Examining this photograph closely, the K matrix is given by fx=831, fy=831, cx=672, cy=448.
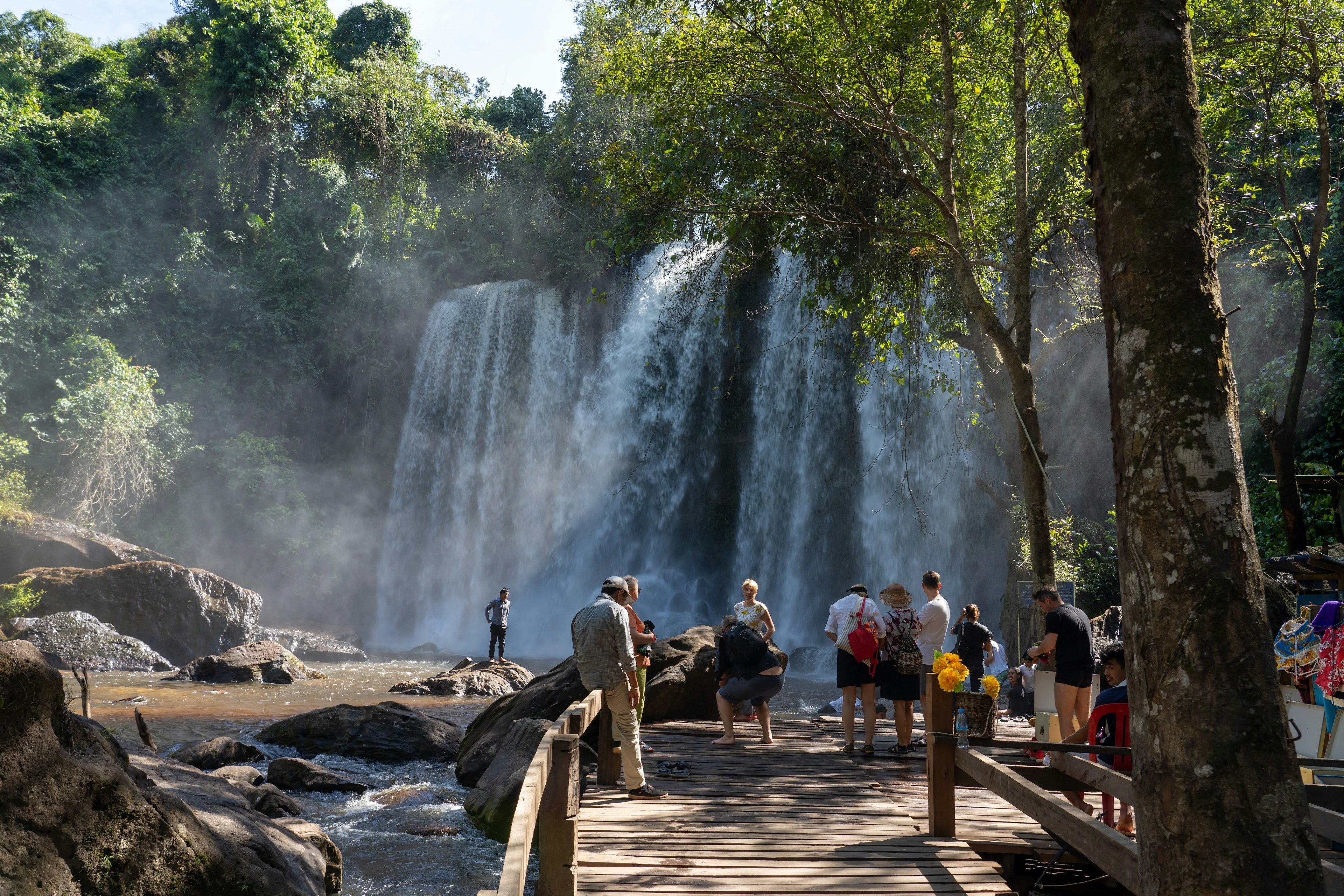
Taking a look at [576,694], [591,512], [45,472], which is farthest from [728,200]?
[45,472]

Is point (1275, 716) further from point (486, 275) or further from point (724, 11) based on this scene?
point (486, 275)

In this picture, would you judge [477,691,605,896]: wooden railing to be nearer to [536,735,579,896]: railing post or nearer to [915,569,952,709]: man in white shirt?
[536,735,579,896]: railing post

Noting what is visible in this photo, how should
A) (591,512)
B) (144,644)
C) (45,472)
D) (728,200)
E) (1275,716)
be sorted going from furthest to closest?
(591,512), (45,472), (144,644), (728,200), (1275,716)

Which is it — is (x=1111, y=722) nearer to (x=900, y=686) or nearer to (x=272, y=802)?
(x=900, y=686)

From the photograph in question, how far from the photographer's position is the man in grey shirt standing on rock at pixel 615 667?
561cm

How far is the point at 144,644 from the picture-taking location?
1898 cm

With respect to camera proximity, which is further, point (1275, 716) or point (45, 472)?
point (45, 472)

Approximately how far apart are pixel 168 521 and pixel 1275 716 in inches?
1166

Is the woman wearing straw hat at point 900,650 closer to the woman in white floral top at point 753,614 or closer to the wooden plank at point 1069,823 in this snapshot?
the woman in white floral top at point 753,614

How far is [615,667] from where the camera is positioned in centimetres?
561

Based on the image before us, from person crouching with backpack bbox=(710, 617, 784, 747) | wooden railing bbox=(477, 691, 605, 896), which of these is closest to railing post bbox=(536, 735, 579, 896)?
wooden railing bbox=(477, 691, 605, 896)

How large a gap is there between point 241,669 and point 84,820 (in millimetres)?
14936

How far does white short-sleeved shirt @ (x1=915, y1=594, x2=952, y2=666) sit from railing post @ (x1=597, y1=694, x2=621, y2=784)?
304cm

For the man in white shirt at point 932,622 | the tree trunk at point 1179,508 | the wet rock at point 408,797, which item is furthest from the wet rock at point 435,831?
the tree trunk at point 1179,508
